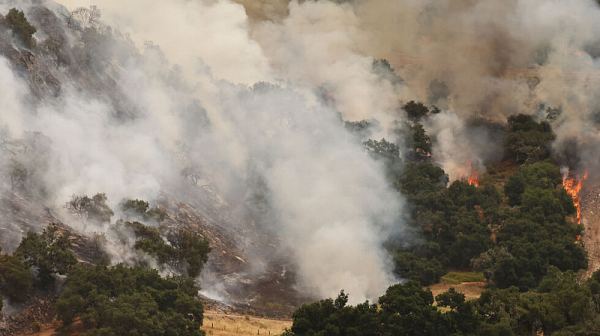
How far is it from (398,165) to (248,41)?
125 ft

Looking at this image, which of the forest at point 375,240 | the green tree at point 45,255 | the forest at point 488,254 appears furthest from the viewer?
the green tree at point 45,255

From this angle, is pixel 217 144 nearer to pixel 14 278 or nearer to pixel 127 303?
pixel 14 278

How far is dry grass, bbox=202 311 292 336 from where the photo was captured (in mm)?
47084

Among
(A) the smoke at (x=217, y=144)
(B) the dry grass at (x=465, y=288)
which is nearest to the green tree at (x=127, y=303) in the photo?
(A) the smoke at (x=217, y=144)

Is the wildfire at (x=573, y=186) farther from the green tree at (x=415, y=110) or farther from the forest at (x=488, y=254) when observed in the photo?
the green tree at (x=415, y=110)

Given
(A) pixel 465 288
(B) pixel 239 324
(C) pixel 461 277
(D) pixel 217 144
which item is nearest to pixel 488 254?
(C) pixel 461 277

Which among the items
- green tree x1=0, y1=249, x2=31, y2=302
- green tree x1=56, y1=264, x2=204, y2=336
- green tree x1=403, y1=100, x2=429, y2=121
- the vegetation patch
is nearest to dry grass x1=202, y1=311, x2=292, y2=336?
green tree x1=56, y1=264, x2=204, y2=336

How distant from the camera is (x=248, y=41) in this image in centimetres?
10844

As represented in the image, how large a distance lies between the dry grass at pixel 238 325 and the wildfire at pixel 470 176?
45.9 metres

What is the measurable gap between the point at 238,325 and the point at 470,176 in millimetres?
51999

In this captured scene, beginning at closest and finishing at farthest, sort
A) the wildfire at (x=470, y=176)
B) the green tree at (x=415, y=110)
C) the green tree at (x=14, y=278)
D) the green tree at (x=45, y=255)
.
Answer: the green tree at (x=14, y=278), the green tree at (x=45, y=255), the wildfire at (x=470, y=176), the green tree at (x=415, y=110)

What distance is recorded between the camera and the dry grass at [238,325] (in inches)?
1854

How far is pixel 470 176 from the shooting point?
92438 mm

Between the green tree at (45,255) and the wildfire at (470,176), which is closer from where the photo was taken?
the green tree at (45,255)
